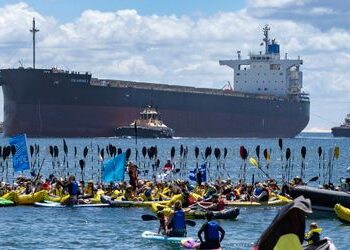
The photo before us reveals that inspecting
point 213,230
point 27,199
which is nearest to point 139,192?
point 27,199

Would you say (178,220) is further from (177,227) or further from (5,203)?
(5,203)

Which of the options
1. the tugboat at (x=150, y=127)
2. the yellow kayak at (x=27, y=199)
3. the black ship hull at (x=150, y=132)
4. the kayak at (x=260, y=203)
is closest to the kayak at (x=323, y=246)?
the kayak at (x=260, y=203)

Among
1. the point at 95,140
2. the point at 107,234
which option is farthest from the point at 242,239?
the point at 95,140

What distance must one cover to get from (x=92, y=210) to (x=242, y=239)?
33.1 ft

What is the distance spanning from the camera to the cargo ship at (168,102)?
129 m

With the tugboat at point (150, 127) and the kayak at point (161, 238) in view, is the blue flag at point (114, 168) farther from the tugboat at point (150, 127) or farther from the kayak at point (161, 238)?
the tugboat at point (150, 127)

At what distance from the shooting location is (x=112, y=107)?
135 metres

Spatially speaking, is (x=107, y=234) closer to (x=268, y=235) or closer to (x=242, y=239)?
(x=242, y=239)

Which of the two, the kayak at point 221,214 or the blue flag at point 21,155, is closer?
the kayak at point 221,214

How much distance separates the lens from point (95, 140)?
13925 centimetres

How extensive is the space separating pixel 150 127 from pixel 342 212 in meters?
106

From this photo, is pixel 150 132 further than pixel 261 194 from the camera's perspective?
Yes

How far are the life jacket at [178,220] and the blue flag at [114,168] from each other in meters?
14.5

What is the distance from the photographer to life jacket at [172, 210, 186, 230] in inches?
968
